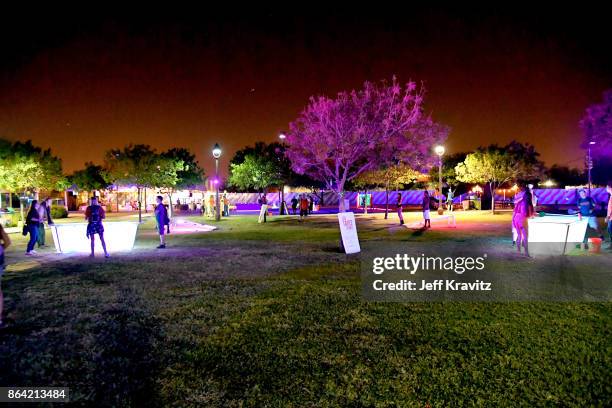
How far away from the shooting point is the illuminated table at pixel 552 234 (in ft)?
40.8

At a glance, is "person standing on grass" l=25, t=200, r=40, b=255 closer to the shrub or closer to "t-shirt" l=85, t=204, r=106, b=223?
"t-shirt" l=85, t=204, r=106, b=223

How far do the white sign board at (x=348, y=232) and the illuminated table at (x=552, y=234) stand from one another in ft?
15.8

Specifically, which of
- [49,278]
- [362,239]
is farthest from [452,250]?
[49,278]

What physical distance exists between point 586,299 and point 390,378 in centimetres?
492

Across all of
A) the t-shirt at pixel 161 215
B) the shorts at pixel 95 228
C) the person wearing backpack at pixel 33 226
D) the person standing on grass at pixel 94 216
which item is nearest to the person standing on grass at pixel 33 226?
the person wearing backpack at pixel 33 226

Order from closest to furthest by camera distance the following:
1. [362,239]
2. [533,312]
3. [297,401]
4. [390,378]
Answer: [297,401]
[390,378]
[533,312]
[362,239]

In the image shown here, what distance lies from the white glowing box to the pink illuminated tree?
22.6ft

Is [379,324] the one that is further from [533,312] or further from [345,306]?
[533,312]

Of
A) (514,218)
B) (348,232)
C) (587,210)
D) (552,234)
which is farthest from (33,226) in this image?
(587,210)

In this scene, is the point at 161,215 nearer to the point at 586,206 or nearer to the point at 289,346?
the point at 289,346

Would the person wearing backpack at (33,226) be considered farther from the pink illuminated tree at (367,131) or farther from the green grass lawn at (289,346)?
the pink illuminated tree at (367,131)

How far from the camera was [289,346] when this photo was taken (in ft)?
17.3

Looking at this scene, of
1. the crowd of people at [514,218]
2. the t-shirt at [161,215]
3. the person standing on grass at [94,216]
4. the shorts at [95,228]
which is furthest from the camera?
the t-shirt at [161,215]

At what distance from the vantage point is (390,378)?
172 inches
